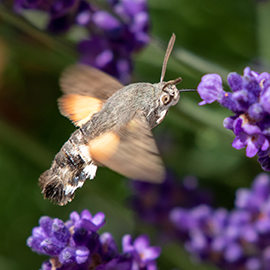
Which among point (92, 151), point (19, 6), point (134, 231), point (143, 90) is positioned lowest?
point (92, 151)

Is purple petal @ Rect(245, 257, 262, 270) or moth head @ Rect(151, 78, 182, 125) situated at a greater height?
moth head @ Rect(151, 78, 182, 125)

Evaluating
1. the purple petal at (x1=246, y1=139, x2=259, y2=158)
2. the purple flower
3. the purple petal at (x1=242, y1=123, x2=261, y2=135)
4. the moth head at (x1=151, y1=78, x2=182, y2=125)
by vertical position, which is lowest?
the purple flower

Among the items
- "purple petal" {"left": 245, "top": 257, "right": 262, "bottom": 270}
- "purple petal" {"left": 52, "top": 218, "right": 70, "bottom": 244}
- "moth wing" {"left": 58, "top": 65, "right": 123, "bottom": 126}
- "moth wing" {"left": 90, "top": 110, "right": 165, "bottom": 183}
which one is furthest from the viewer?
"purple petal" {"left": 245, "top": 257, "right": 262, "bottom": 270}

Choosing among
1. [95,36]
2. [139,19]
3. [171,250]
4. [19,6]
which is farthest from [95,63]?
[171,250]

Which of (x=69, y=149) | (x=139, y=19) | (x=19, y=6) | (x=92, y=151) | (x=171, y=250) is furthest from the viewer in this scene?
(x=171, y=250)

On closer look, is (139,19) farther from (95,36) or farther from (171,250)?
(171,250)

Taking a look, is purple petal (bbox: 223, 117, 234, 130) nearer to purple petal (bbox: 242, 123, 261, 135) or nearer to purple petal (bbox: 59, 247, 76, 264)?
purple petal (bbox: 242, 123, 261, 135)

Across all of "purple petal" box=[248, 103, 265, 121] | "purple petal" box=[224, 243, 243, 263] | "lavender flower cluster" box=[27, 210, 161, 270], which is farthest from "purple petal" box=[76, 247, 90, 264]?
"purple petal" box=[224, 243, 243, 263]
